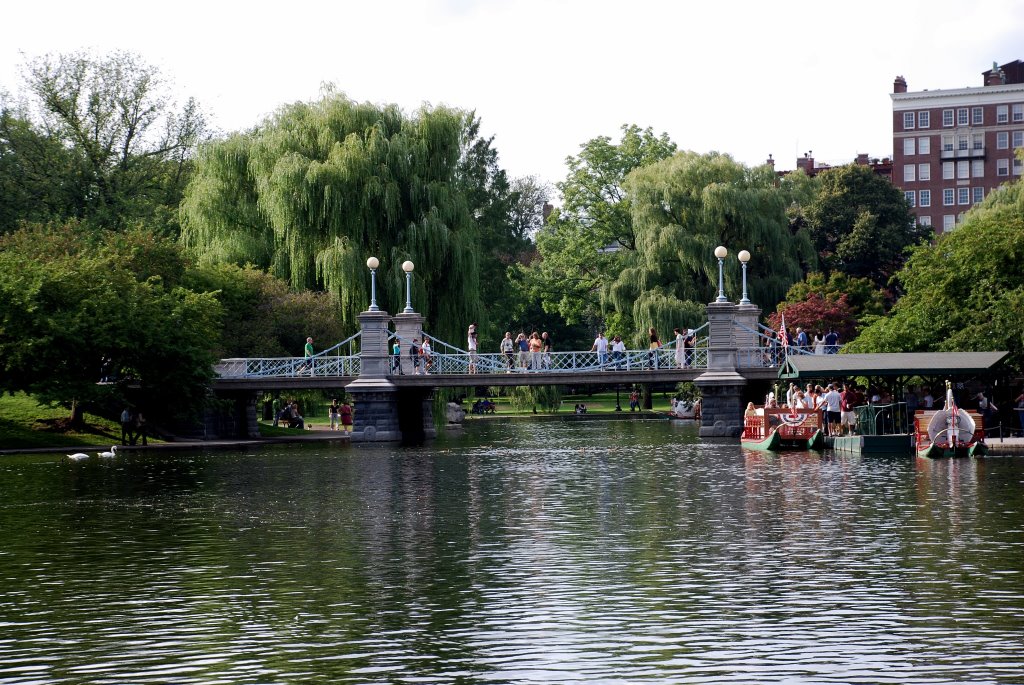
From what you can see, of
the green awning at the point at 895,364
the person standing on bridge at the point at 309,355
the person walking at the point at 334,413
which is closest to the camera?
the green awning at the point at 895,364

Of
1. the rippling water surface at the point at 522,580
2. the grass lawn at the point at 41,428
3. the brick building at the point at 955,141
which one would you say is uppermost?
the brick building at the point at 955,141

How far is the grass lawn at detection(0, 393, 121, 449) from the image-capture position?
167 ft

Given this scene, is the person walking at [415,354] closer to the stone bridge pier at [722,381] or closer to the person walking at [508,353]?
the person walking at [508,353]

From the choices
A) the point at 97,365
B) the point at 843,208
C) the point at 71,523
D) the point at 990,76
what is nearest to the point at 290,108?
the point at 97,365

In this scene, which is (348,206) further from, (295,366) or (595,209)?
(595,209)

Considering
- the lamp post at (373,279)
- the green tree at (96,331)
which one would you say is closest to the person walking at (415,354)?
the lamp post at (373,279)

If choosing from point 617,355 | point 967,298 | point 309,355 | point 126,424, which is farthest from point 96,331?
point 967,298

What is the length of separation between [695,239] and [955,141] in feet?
222

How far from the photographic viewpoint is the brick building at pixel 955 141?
5133 inches

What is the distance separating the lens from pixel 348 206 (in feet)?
188

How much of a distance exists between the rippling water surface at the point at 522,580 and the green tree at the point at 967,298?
14.9 m

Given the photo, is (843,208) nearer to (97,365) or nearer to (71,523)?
(97,365)

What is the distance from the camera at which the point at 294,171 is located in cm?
5669

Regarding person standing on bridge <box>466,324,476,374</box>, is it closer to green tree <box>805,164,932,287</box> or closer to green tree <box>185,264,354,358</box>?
green tree <box>185,264,354,358</box>
